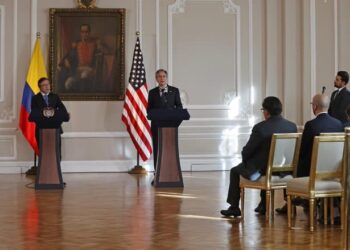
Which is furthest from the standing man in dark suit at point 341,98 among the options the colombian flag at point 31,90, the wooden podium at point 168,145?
the colombian flag at point 31,90

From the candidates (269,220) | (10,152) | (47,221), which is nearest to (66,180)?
(10,152)

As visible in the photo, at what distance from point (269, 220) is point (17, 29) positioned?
24.4 ft

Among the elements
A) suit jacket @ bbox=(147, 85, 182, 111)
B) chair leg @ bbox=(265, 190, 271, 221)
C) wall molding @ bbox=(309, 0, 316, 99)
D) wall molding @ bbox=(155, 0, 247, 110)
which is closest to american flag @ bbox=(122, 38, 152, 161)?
wall molding @ bbox=(155, 0, 247, 110)

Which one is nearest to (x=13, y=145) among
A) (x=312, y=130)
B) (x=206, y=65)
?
(x=206, y=65)

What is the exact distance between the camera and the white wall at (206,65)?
1248 centimetres

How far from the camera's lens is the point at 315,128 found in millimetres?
6738

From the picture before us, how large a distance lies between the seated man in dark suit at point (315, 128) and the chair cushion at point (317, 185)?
42 centimetres

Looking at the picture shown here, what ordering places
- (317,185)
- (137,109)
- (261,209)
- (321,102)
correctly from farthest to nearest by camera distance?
1. (137,109)
2. (261,209)
3. (321,102)
4. (317,185)

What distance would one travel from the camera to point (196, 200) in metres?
8.46

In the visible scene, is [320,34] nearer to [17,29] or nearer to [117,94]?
[117,94]

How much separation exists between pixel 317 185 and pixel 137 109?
6.16m

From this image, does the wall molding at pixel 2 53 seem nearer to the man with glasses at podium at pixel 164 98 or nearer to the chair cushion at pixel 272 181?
the man with glasses at podium at pixel 164 98

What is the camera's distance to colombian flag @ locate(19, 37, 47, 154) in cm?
1201

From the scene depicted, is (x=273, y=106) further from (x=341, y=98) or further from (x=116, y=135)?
(x=116, y=135)
